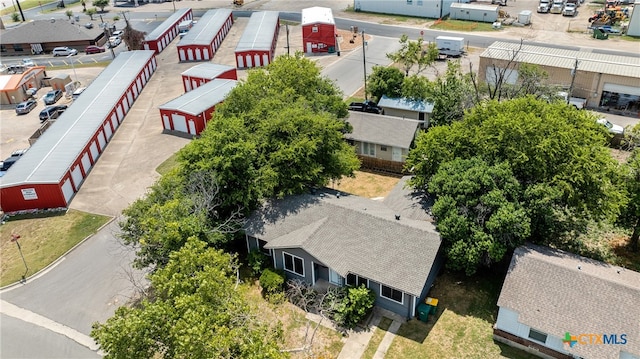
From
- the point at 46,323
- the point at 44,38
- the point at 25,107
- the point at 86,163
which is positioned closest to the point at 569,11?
the point at 86,163

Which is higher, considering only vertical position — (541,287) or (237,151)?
(237,151)

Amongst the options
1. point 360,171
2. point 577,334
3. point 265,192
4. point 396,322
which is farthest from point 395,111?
point 577,334

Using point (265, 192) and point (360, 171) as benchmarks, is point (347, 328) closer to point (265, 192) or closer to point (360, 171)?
point (265, 192)

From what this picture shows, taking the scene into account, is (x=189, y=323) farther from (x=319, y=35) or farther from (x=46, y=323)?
(x=319, y=35)

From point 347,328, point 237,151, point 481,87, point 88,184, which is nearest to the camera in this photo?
point 347,328

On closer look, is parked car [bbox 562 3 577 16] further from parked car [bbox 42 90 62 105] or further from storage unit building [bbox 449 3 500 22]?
parked car [bbox 42 90 62 105]

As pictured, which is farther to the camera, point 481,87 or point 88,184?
point 481,87
